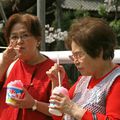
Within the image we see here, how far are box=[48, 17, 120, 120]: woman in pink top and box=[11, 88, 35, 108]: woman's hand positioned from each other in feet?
1.34

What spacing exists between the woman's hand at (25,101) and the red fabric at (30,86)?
0.10 metres

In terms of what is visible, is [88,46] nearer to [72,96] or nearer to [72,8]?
[72,96]

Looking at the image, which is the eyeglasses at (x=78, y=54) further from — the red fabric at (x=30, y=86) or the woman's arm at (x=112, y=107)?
the red fabric at (x=30, y=86)

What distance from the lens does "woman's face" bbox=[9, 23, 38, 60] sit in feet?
9.29

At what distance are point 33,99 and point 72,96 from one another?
1.07 ft

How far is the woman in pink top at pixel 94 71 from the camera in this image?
221 centimetres

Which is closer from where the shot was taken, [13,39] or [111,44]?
[111,44]

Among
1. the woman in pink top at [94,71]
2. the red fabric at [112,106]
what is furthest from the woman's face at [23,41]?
the red fabric at [112,106]

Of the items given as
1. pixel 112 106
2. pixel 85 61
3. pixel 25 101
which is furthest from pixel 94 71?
pixel 25 101

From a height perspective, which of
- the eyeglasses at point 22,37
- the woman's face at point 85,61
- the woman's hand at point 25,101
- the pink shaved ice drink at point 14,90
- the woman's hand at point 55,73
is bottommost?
the woman's hand at point 25,101

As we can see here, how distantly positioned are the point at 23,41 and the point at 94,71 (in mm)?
671

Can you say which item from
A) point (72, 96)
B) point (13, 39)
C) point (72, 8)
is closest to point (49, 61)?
point (13, 39)

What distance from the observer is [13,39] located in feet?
9.43

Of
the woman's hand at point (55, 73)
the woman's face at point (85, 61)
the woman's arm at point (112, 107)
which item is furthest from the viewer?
the woman's hand at point (55, 73)
